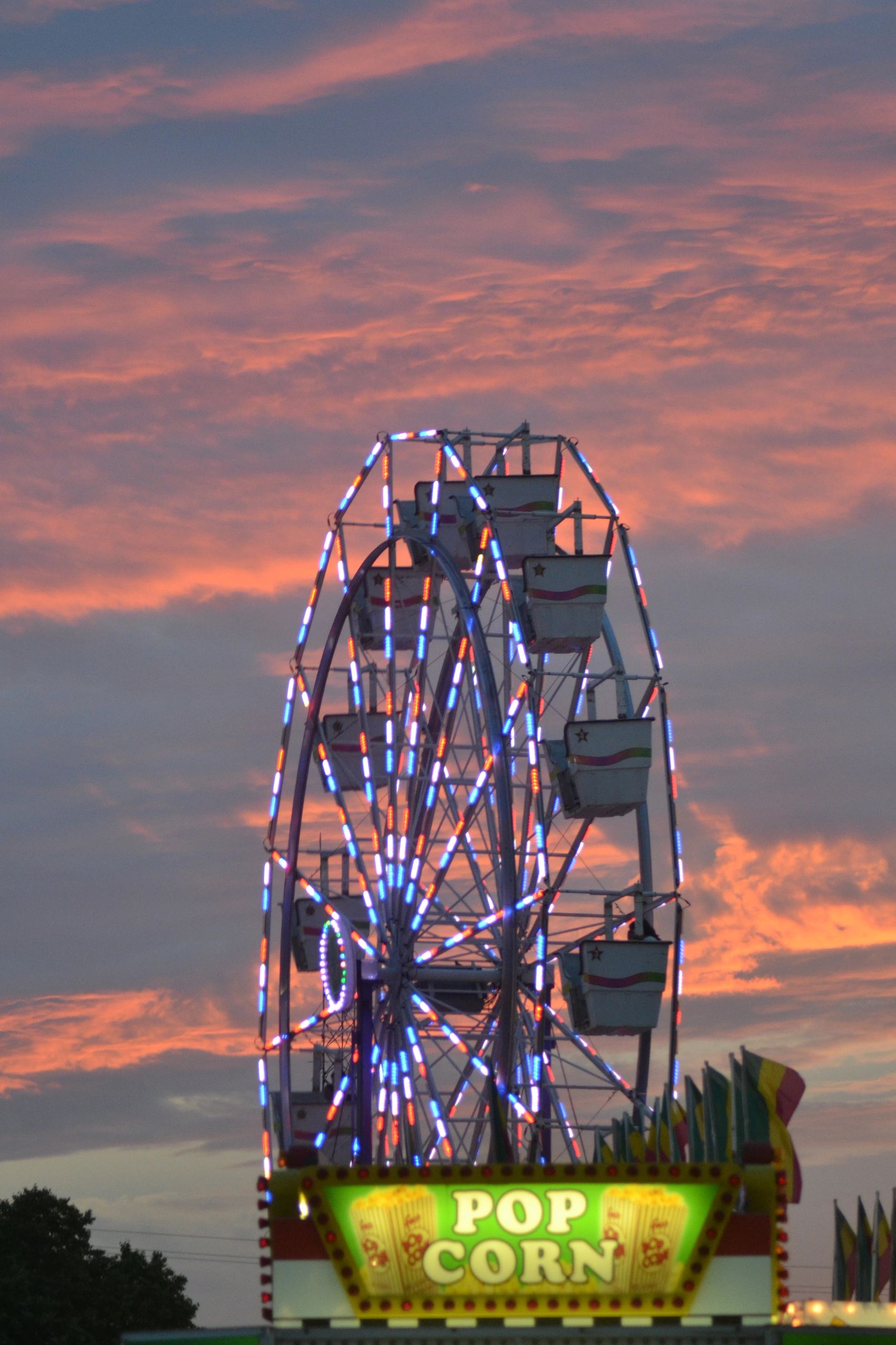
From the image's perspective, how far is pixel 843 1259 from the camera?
28.0m

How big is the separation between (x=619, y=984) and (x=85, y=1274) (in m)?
34.0

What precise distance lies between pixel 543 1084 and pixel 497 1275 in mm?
19391

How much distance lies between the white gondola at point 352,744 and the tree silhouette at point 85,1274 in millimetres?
24948

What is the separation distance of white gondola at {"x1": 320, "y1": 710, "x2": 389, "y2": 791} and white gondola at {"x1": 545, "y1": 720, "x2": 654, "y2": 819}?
506cm

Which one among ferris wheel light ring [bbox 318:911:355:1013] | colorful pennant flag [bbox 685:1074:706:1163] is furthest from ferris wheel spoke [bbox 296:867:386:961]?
colorful pennant flag [bbox 685:1074:706:1163]

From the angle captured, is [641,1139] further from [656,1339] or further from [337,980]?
[656,1339]

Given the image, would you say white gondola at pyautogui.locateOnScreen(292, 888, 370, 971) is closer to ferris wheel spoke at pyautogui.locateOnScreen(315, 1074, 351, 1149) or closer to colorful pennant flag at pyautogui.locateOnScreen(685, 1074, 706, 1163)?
ferris wheel spoke at pyautogui.locateOnScreen(315, 1074, 351, 1149)

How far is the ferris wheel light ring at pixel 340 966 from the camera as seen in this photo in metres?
41.1

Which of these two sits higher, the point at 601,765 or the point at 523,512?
the point at 523,512

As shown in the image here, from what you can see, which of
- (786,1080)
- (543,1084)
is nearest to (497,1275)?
(786,1080)

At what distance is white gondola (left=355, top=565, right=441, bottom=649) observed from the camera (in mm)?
46875

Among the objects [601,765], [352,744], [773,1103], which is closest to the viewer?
[773,1103]

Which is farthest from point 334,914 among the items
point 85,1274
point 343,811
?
point 85,1274

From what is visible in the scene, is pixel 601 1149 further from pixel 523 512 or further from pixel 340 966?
pixel 523 512
